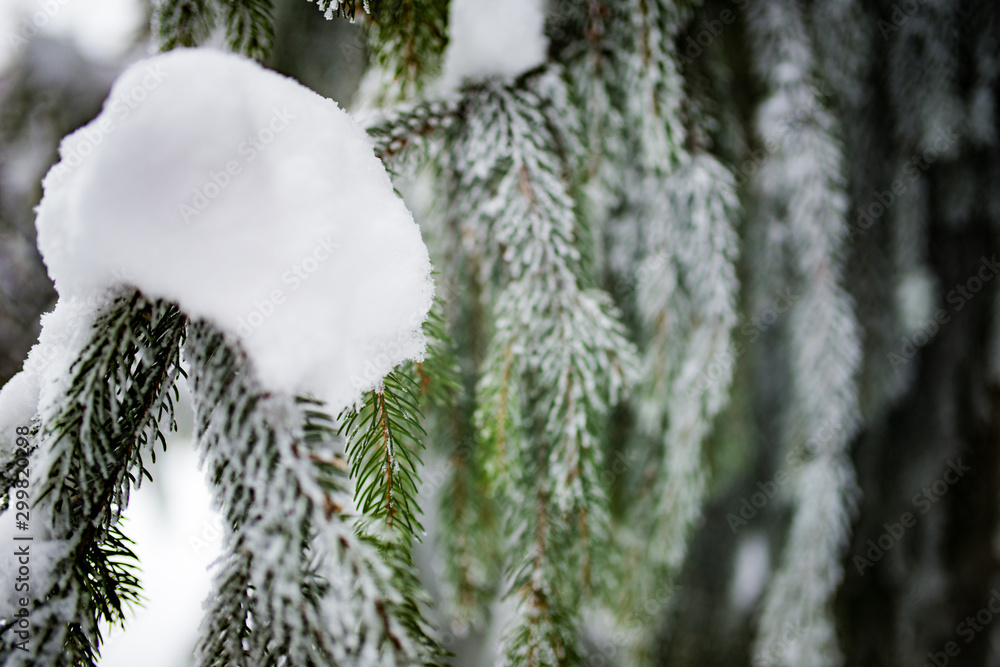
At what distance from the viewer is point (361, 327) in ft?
1.45

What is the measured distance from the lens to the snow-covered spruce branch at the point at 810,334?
37.8 inches

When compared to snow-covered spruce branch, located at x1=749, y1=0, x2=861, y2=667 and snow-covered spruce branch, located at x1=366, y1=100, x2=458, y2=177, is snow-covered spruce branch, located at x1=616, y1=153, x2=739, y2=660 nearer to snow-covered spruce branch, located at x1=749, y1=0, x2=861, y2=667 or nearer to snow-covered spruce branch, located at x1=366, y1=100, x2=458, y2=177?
snow-covered spruce branch, located at x1=749, y1=0, x2=861, y2=667

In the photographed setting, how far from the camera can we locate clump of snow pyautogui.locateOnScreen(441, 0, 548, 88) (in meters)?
0.68

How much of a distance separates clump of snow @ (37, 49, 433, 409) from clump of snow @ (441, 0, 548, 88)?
12.2 inches

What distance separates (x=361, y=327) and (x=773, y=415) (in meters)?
1.51

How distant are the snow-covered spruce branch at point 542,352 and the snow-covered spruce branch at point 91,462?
1.18 feet

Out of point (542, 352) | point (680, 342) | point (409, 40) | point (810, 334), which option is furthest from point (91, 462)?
point (810, 334)

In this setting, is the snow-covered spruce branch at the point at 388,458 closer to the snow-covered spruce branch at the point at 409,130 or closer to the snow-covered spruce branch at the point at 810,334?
the snow-covered spruce branch at the point at 409,130

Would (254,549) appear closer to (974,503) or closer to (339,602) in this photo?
(339,602)

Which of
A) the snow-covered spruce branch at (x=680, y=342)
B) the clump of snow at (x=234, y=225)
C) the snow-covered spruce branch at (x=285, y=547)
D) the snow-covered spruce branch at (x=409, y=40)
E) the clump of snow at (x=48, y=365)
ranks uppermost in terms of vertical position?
the snow-covered spruce branch at (x=409, y=40)

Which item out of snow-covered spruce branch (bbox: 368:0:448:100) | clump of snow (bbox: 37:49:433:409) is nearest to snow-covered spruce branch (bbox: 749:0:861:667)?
snow-covered spruce branch (bbox: 368:0:448:100)

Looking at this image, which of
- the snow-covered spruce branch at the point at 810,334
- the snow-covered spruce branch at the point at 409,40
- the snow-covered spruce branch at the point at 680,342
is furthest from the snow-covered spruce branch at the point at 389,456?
the snow-covered spruce branch at the point at 810,334

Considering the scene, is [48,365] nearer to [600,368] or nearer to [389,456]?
[389,456]

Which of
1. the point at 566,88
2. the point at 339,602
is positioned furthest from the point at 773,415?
the point at 339,602
